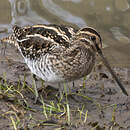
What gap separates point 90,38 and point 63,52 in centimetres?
38

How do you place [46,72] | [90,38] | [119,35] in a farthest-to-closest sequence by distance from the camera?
[119,35], [46,72], [90,38]

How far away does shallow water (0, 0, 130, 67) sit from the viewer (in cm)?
726

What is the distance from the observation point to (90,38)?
171 inches

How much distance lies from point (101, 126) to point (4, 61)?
230 cm

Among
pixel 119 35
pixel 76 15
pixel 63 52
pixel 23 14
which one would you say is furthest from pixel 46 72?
pixel 23 14

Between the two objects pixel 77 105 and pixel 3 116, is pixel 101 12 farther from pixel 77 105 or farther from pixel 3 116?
pixel 3 116

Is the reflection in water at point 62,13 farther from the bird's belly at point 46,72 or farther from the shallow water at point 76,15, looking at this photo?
the bird's belly at point 46,72

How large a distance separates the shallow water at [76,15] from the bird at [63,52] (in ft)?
8.14

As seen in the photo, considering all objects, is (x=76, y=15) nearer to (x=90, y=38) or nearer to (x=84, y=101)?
(x=84, y=101)

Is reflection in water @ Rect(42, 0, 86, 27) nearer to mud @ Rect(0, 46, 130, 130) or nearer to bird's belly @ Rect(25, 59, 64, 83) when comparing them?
mud @ Rect(0, 46, 130, 130)

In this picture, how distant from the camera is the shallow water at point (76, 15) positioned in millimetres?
7258

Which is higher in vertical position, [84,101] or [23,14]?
[23,14]

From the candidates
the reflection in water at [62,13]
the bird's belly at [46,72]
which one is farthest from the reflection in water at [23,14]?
the bird's belly at [46,72]

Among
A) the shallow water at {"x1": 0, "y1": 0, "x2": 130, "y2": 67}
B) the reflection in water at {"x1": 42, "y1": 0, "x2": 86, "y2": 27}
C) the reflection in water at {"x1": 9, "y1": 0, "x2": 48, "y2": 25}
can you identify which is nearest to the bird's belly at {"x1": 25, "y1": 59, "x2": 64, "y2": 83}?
the shallow water at {"x1": 0, "y1": 0, "x2": 130, "y2": 67}
